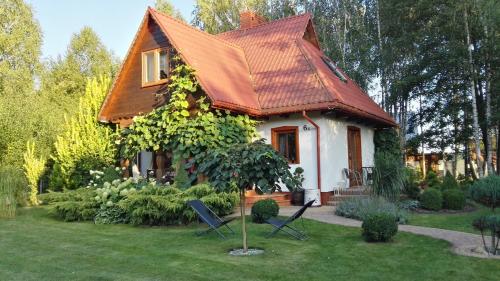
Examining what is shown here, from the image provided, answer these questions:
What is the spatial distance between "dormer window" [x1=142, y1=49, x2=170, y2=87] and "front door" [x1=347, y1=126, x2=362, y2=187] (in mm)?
6397

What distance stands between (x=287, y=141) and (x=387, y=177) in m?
3.42

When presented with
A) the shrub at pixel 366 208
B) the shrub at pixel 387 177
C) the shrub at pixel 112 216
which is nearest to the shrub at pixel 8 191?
the shrub at pixel 112 216

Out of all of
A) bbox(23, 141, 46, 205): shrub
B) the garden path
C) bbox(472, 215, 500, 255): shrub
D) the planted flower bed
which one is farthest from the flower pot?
bbox(23, 141, 46, 205): shrub

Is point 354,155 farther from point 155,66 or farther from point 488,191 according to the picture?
point 488,191

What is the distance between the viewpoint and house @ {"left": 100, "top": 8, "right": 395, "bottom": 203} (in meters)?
13.1

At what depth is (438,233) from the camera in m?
8.29

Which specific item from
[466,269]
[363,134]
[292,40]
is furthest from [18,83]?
[466,269]

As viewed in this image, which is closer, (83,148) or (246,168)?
(246,168)

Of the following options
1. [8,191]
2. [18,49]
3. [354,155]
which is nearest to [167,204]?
[8,191]

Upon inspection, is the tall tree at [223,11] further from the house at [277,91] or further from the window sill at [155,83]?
the window sill at [155,83]

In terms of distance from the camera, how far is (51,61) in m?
33.0

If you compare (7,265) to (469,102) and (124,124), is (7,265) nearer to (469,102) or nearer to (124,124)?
(124,124)

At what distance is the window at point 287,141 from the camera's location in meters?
13.5

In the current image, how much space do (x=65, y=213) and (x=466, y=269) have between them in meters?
9.12
